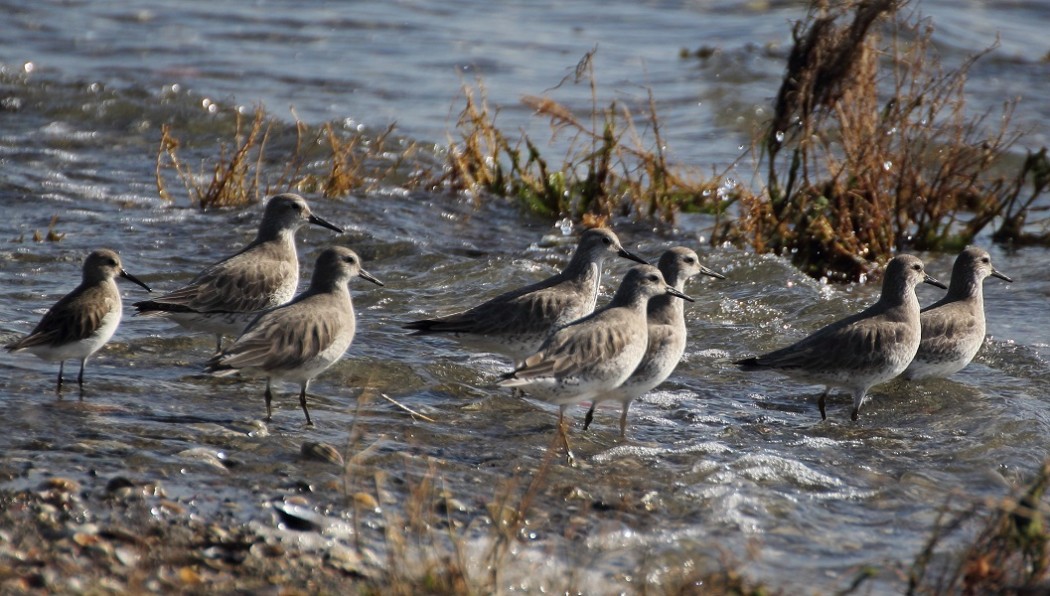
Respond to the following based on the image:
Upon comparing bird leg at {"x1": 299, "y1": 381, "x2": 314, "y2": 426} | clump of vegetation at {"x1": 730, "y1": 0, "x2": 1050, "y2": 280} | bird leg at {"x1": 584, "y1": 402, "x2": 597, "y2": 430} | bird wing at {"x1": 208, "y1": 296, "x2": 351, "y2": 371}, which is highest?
clump of vegetation at {"x1": 730, "y1": 0, "x2": 1050, "y2": 280}

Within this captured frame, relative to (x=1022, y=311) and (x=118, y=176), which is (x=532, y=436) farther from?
(x=118, y=176)

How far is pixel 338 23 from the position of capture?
22000 millimetres

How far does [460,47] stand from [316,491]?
49.3 ft

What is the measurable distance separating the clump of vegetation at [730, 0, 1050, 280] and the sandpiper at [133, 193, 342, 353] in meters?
4.42

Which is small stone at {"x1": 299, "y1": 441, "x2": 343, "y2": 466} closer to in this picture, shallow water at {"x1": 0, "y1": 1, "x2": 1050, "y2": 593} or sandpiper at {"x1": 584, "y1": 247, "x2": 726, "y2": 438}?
shallow water at {"x1": 0, "y1": 1, "x2": 1050, "y2": 593}

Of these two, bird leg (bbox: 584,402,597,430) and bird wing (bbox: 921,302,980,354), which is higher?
bird wing (bbox: 921,302,980,354)

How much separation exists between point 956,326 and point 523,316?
122 inches

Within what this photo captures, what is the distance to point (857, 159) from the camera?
1111cm

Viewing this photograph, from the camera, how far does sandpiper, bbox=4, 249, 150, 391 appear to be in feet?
23.9

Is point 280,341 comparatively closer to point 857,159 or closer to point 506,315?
point 506,315

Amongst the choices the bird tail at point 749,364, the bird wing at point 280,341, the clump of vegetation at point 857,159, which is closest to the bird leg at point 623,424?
the bird tail at point 749,364

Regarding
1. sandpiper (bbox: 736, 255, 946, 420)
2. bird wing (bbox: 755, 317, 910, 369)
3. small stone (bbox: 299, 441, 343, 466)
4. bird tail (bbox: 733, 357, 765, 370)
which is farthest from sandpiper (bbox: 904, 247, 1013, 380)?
small stone (bbox: 299, 441, 343, 466)

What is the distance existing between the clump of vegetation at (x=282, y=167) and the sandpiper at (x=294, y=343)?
408 cm

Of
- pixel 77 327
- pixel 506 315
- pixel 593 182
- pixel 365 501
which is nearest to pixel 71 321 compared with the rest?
pixel 77 327
